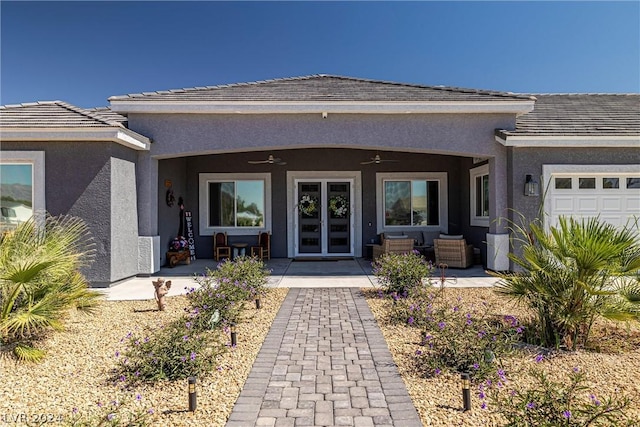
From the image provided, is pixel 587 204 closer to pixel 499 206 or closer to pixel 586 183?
pixel 586 183

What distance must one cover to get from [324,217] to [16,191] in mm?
8546

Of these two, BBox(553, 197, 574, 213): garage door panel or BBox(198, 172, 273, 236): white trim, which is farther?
BBox(198, 172, 273, 236): white trim

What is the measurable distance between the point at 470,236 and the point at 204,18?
1200 cm

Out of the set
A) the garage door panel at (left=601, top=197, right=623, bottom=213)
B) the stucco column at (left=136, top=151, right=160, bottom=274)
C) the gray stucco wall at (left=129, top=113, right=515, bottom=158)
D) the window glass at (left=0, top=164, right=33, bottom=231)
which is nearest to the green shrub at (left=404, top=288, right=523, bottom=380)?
the gray stucco wall at (left=129, top=113, right=515, bottom=158)

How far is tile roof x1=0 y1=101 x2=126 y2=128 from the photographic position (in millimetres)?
8266

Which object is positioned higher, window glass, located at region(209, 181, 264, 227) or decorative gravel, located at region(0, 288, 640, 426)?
window glass, located at region(209, 181, 264, 227)

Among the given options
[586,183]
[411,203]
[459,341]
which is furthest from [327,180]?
[459,341]

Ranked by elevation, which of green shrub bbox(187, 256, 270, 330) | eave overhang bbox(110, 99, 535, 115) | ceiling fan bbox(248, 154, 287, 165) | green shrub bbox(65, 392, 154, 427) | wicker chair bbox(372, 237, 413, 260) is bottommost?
green shrub bbox(65, 392, 154, 427)

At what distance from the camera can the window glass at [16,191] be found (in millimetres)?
8438

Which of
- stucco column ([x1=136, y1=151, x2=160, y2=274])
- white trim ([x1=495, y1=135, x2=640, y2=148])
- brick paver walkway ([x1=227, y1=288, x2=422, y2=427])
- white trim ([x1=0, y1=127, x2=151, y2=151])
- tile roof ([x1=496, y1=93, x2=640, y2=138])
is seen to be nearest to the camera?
brick paver walkway ([x1=227, y1=288, x2=422, y2=427])

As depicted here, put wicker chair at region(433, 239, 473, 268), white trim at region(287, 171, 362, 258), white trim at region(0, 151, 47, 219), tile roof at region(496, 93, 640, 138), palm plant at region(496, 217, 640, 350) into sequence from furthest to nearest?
white trim at region(287, 171, 362, 258), wicker chair at region(433, 239, 473, 268), tile roof at region(496, 93, 640, 138), white trim at region(0, 151, 47, 219), palm plant at region(496, 217, 640, 350)

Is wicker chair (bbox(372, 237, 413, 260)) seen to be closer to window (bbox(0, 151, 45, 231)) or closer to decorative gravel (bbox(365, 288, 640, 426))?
decorative gravel (bbox(365, 288, 640, 426))

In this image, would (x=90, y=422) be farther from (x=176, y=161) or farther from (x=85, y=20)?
(x=85, y=20)

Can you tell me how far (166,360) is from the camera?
404 centimetres
